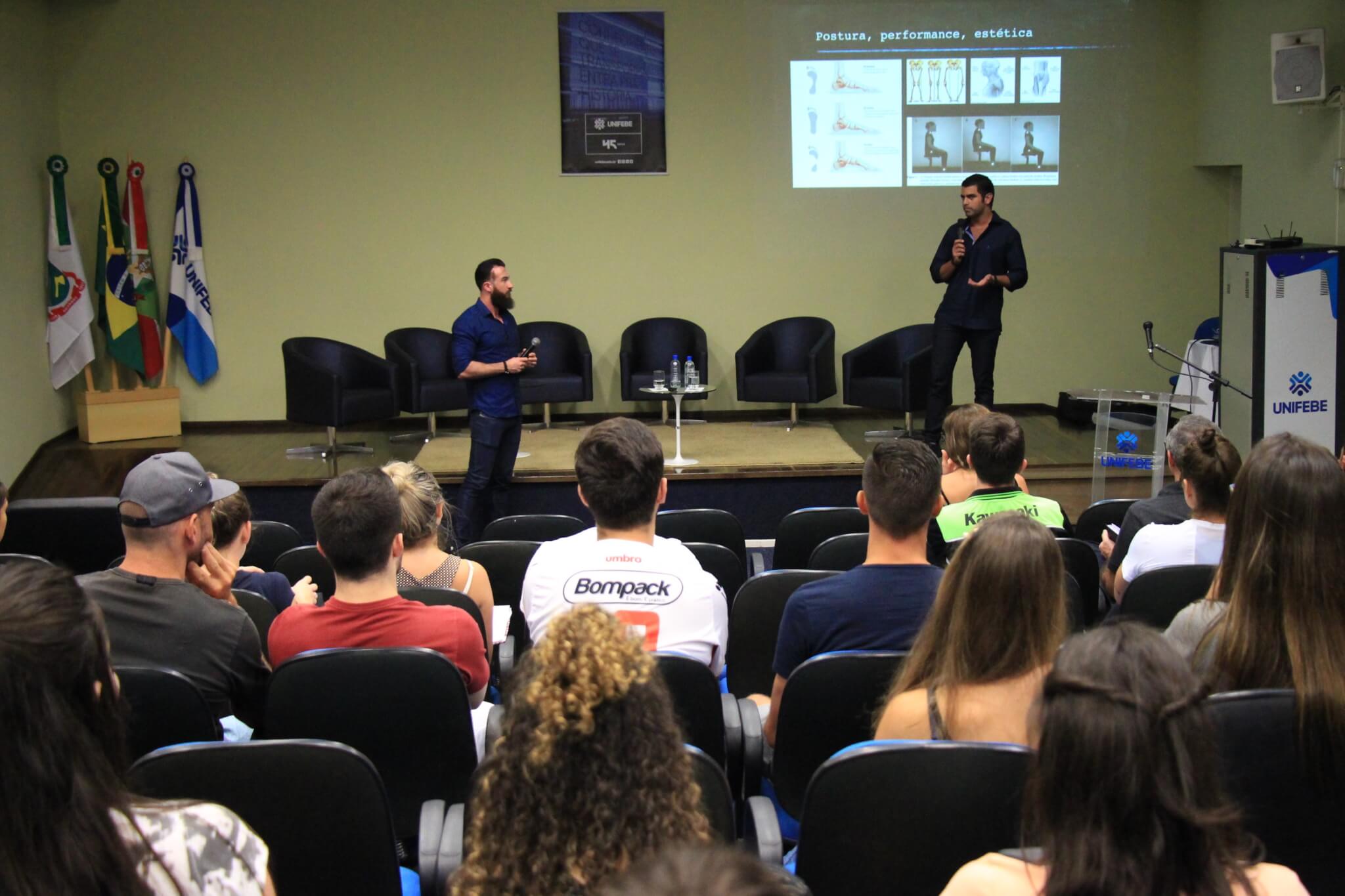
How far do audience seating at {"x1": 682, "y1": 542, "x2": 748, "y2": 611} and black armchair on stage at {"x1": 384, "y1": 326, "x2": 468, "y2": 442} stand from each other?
5026mm

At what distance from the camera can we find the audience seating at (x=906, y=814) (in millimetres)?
1901

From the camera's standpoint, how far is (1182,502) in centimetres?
381

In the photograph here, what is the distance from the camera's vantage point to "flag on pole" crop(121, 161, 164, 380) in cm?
907

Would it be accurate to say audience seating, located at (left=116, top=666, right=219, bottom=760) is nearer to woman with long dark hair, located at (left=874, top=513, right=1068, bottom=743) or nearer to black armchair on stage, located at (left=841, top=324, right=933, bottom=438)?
woman with long dark hair, located at (left=874, top=513, right=1068, bottom=743)

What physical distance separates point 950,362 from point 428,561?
5225mm

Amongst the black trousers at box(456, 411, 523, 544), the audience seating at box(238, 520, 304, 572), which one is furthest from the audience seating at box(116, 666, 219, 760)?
the black trousers at box(456, 411, 523, 544)

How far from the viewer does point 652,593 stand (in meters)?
2.84

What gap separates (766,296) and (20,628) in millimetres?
8530

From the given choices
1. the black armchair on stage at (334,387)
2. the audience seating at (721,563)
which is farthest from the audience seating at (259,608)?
the black armchair on stage at (334,387)

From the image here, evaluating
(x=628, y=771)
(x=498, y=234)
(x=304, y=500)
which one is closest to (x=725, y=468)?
(x=304, y=500)

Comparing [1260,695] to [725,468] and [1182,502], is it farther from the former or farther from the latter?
[725,468]

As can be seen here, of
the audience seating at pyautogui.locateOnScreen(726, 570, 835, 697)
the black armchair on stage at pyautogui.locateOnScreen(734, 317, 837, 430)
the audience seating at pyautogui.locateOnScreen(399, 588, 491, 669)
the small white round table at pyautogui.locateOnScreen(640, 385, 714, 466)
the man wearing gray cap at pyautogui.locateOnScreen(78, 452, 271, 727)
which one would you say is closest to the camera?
the man wearing gray cap at pyautogui.locateOnScreen(78, 452, 271, 727)

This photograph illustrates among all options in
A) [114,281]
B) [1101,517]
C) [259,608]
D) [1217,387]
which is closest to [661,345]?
[1217,387]

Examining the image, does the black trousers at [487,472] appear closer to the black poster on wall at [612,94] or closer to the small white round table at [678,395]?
the small white round table at [678,395]
